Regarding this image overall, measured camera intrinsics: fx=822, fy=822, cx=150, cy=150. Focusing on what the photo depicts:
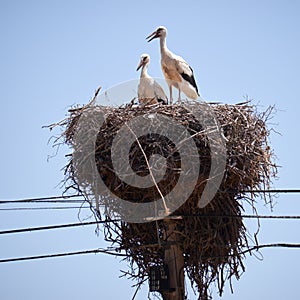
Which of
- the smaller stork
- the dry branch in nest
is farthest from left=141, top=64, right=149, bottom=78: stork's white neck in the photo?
the dry branch in nest

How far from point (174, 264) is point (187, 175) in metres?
0.92

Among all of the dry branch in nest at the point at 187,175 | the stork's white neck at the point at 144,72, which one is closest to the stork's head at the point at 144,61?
the stork's white neck at the point at 144,72

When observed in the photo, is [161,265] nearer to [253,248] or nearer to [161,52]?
[253,248]

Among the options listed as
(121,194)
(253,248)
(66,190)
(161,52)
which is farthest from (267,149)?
(161,52)

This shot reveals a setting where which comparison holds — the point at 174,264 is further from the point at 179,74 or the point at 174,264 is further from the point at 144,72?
the point at 144,72

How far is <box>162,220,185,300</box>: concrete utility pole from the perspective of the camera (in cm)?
798

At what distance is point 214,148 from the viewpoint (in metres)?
7.81

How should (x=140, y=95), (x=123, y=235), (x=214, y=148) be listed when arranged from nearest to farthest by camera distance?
(x=214, y=148) → (x=123, y=235) → (x=140, y=95)

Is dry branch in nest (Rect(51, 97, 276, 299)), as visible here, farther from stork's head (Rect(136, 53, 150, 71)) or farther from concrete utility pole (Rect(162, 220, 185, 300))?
stork's head (Rect(136, 53, 150, 71))

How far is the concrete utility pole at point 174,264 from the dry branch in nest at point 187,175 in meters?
0.06

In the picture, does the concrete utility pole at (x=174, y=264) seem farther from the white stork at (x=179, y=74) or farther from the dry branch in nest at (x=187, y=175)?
the white stork at (x=179, y=74)

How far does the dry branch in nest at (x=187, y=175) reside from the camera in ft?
25.8

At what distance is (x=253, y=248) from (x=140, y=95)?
306 cm

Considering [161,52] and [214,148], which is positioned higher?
[161,52]
